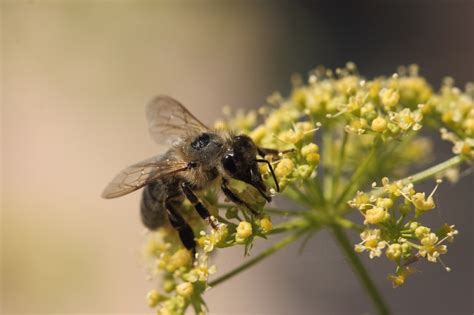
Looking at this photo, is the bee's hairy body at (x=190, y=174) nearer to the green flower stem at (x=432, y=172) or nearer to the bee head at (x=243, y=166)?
the bee head at (x=243, y=166)

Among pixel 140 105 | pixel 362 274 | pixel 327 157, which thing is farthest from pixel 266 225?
pixel 140 105

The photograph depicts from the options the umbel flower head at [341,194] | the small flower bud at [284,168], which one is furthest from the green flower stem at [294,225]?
the small flower bud at [284,168]

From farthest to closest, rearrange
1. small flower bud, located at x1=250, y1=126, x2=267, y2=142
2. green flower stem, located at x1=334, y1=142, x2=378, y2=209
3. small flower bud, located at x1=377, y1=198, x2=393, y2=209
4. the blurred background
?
the blurred background
small flower bud, located at x1=250, y1=126, x2=267, y2=142
green flower stem, located at x1=334, y1=142, x2=378, y2=209
small flower bud, located at x1=377, y1=198, x2=393, y2=209

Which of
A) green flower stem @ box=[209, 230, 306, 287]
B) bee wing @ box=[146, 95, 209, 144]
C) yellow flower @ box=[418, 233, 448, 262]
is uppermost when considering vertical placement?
bee wing @ box=[146, 95, 209, 144]

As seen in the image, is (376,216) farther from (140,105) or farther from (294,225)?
(140,105)

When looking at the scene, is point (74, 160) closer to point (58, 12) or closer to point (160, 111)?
point (58, 12)

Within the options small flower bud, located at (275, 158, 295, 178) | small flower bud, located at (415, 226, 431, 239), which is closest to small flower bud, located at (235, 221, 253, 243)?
small flower bud, located at (275, 158, 295, 178)

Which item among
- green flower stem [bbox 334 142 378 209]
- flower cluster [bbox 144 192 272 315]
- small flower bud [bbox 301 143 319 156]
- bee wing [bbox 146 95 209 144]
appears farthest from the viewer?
bee wing [bbox 146 95 209 144]

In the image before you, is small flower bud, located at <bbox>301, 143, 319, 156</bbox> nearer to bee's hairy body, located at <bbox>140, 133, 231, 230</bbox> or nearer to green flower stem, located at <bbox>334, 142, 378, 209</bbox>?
green flower stem, located at <bbox>334, 142, 378, 209</bbox>
